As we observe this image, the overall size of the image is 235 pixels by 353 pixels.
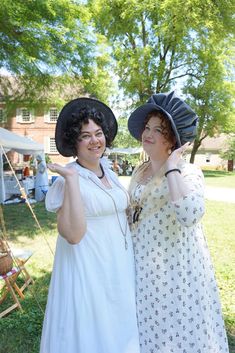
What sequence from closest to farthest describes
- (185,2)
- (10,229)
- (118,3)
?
(10,229) → (185,2) → (118,3)

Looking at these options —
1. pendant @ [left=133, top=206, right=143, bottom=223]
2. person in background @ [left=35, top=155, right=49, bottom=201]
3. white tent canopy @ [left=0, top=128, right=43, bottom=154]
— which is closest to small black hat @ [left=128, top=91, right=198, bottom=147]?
pendant @ [left=133, top=206, right=143, bottom=223]

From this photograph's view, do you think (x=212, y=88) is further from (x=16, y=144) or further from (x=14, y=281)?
(x=14, y=281)

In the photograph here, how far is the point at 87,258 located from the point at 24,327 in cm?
239

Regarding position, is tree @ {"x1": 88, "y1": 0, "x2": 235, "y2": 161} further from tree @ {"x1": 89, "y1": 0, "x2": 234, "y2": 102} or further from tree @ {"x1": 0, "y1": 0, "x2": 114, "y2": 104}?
tree @ {"x1": 0, "y1": 0, "x2": 114, "y2": 104}

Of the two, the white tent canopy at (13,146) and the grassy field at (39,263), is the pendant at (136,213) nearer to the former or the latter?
the grassy field at (39,263)

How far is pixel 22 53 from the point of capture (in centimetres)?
686

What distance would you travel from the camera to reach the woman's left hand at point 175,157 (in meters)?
1.77

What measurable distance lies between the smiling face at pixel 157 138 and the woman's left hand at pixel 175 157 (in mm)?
131

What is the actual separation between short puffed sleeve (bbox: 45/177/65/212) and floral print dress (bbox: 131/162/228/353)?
520 millimetres

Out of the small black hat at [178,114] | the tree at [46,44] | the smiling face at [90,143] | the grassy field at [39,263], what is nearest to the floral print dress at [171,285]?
the small black hat at [178,114]

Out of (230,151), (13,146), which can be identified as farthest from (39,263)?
(230,151)

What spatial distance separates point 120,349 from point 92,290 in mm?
338

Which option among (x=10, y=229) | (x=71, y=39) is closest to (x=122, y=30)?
(x=71, y=39)

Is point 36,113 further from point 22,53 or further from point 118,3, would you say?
point 118,3
